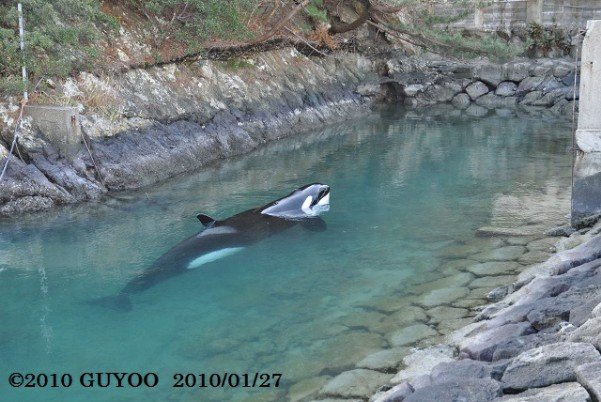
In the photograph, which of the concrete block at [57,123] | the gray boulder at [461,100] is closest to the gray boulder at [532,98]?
the gray boulder at [461,100]

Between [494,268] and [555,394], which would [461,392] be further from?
[494,268]

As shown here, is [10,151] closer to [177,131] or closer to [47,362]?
[177,131]

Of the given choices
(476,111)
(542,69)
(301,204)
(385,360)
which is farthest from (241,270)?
(542,69)

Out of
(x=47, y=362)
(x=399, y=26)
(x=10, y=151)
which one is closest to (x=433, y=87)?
(x=399, y=26)

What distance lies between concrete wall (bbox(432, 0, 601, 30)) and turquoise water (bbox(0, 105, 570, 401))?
14411mm

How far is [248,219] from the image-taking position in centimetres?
1157

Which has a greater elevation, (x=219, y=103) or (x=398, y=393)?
(x=219, y=103)

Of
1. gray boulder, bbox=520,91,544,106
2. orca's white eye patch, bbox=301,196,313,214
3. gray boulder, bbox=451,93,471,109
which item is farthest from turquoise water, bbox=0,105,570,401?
gray boulder, bbox=451,93,471,109

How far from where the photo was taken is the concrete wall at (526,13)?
3042cm

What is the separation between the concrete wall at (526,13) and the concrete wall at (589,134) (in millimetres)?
20814

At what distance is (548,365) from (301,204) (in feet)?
24.6

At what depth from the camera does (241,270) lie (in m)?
10.5

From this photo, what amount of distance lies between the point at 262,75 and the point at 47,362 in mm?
15677

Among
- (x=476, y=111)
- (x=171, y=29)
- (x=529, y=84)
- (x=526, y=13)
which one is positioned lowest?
(x=476, y=111)
